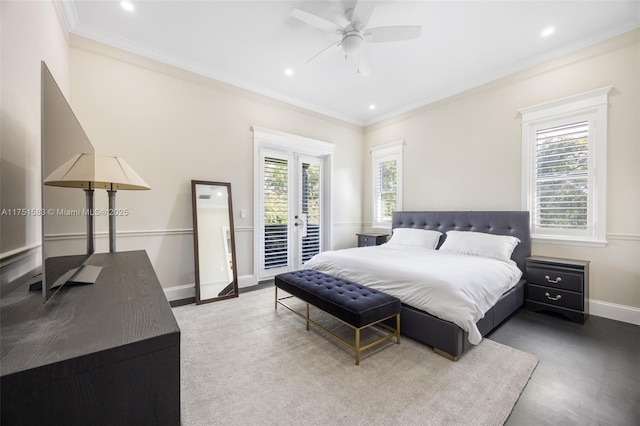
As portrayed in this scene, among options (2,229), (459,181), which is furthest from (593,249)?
(2,229)

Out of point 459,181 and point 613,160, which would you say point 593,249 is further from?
point 459,181

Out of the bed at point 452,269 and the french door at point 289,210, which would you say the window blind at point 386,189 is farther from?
the french door at point 289,210

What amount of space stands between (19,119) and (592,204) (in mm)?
5003

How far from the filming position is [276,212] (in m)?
4.49

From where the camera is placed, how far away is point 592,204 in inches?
115

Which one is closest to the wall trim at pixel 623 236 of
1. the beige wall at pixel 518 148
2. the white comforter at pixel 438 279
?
the beige wall at pixel 518 148

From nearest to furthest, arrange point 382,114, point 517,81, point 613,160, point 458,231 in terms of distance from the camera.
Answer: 1. point 613,160
2. point 517,81
3. point 458,231
4. point 382,114

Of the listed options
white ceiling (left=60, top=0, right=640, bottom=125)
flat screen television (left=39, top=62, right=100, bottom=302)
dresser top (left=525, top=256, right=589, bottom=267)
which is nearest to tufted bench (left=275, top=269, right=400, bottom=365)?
flat screen television (left=39, top=62, right=100, bottom=302)

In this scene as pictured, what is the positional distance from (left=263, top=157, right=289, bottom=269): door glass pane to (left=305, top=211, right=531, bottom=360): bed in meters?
1.28

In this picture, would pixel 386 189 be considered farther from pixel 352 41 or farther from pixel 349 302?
pixel 349 302

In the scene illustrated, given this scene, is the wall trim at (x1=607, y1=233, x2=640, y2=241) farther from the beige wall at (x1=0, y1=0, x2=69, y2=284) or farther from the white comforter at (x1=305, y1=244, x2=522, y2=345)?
the beige wall at (x1=0, y1=0, x2=69, y2=284)

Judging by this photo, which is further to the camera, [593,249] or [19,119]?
[593,249]

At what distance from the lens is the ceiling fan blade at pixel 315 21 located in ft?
7.45

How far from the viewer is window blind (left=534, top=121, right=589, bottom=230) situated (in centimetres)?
300
